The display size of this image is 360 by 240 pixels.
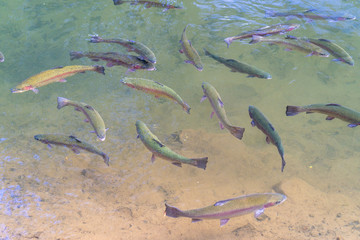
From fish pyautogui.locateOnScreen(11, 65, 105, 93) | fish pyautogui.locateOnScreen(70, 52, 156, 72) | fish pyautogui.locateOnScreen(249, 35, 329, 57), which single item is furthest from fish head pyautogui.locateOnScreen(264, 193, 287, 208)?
fish pyautogui.locateOnScreen(11, 65, 105, 93)

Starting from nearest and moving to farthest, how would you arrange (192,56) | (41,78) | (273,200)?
(273,200)
(41,78)
(192,56)

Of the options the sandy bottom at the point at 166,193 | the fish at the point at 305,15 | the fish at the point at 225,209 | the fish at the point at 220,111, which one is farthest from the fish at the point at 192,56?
the fish at the point at 225,209

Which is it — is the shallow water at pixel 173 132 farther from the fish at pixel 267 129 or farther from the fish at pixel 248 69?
the fish at pixel 248 69

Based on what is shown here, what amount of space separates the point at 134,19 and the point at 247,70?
3373 mm

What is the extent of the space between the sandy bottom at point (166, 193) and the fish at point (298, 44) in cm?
168

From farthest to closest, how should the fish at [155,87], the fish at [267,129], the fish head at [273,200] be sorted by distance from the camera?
the fish at [155,87] < the fish at [267,129] < the fish head at [273,200]

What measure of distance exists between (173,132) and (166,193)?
3.77 ft

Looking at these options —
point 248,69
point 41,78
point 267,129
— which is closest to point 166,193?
point 267,129

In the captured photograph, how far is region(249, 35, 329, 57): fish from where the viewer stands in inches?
192

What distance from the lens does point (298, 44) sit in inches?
194

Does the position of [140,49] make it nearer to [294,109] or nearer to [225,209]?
[294,109]

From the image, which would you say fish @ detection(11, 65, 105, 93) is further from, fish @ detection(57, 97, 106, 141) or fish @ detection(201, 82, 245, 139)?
fish @ detection(201, 82, 245, 139)

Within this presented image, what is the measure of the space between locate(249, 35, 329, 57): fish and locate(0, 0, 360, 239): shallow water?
0.70 meters

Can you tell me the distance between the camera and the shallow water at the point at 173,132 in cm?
354
